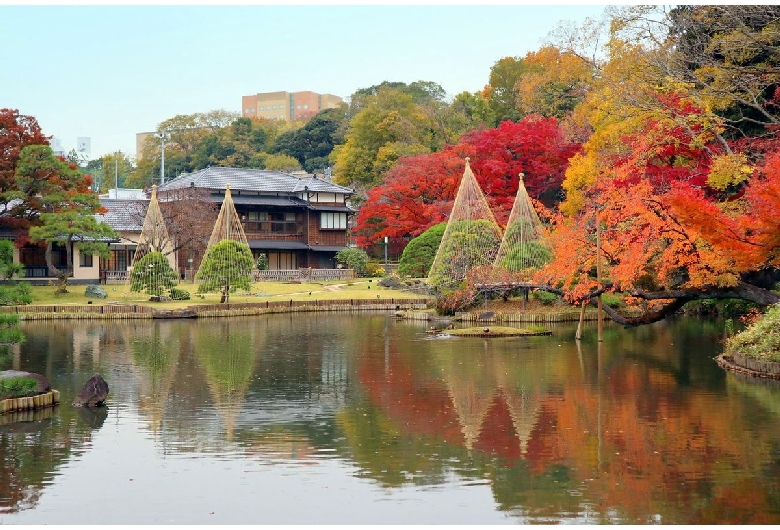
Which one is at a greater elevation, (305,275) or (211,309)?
(305,275)

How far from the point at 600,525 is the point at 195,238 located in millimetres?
42787

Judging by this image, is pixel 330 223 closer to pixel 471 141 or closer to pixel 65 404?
pixel 471 141

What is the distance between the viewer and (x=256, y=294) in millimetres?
43250

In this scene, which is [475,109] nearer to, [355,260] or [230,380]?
[355,260]

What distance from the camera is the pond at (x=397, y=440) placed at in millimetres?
10664

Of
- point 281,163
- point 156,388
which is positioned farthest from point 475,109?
point 156,388

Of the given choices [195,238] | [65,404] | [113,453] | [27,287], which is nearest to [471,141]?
[195,238]

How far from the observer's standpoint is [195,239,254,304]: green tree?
39.8m

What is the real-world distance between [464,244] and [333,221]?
2366 centimetres

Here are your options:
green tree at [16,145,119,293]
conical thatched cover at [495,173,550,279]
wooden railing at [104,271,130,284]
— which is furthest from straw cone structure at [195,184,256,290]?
conical thatched cover at [495,173,550,279]

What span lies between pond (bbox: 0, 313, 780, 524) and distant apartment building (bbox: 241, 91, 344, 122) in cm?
13472

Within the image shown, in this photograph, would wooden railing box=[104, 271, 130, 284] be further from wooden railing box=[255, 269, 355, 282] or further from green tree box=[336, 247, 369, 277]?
green tree box=[336, 247, 369, 277]

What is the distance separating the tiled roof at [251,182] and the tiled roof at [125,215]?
126 inches

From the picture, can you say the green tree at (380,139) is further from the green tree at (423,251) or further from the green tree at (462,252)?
the green tree at (462,252)
